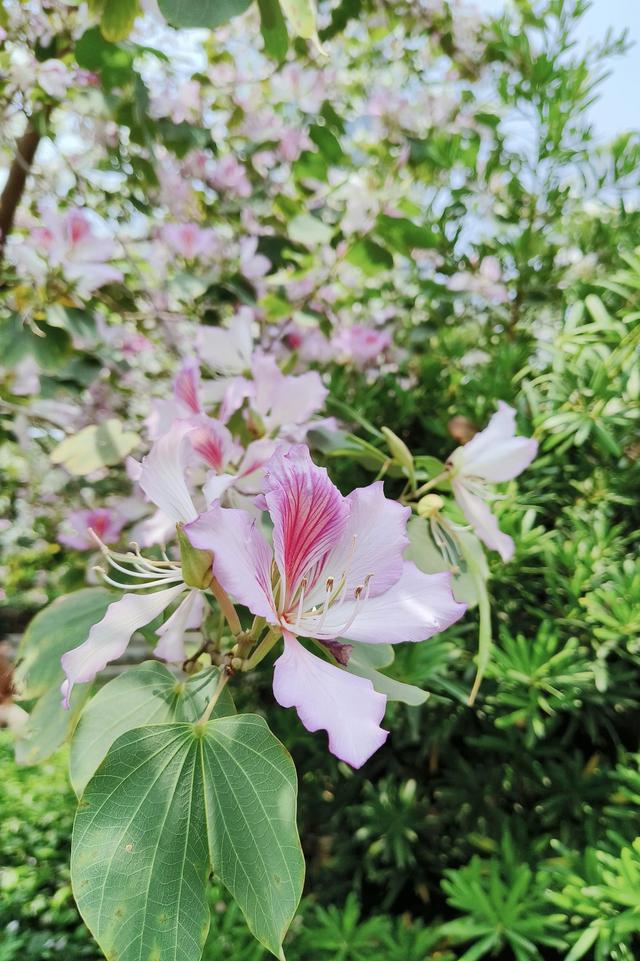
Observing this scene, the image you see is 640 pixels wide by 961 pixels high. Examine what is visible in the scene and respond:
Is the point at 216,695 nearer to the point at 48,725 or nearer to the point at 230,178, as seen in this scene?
the point at 48,725

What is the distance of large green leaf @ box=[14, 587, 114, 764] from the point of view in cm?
61

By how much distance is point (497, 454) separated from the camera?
26.5 inches

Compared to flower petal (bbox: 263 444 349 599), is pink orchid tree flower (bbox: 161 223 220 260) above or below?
above

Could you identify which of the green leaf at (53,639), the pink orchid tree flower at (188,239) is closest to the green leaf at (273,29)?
the green leaf at (53,639)

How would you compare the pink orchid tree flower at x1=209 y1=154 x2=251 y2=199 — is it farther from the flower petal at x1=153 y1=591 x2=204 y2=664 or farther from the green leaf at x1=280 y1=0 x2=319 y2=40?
the flower petal at x1=153 y1=591 x2=204 y2=664

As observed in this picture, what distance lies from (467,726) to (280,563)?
77cm

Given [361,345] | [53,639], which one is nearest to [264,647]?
[53,639]

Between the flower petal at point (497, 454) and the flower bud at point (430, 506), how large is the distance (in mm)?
52

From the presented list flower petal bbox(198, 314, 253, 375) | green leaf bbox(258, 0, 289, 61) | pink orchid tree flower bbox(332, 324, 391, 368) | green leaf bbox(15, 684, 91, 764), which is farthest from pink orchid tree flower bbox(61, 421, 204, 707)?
pink orchid tree flower bbox(332, 324, 391, 368)

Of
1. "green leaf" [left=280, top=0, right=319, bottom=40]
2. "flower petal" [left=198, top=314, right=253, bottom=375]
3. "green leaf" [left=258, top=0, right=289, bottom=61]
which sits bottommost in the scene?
"flower petal" [left=198, top=314, right=253, bottom=375]

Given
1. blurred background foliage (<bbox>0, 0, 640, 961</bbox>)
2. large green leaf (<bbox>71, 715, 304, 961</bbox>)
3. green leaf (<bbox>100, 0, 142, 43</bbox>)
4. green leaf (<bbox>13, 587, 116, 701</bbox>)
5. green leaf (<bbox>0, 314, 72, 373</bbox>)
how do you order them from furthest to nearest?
green leaf (<bbox>0, 314, 72, 373</bbox>)
blurred background foliage (<bbox>0, 0, 640, 961</bbox>)
green leaf (<bbox>100, 0, 142, 43</bbox>)
green leaf (<bbox>13, 587, 116, 701</bbox>)
large green leaf (<bbox>71, 715, 304, 961</bbox>)

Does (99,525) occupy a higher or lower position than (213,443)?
lower

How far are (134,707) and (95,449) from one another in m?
0.49

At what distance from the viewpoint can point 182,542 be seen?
461 mm
